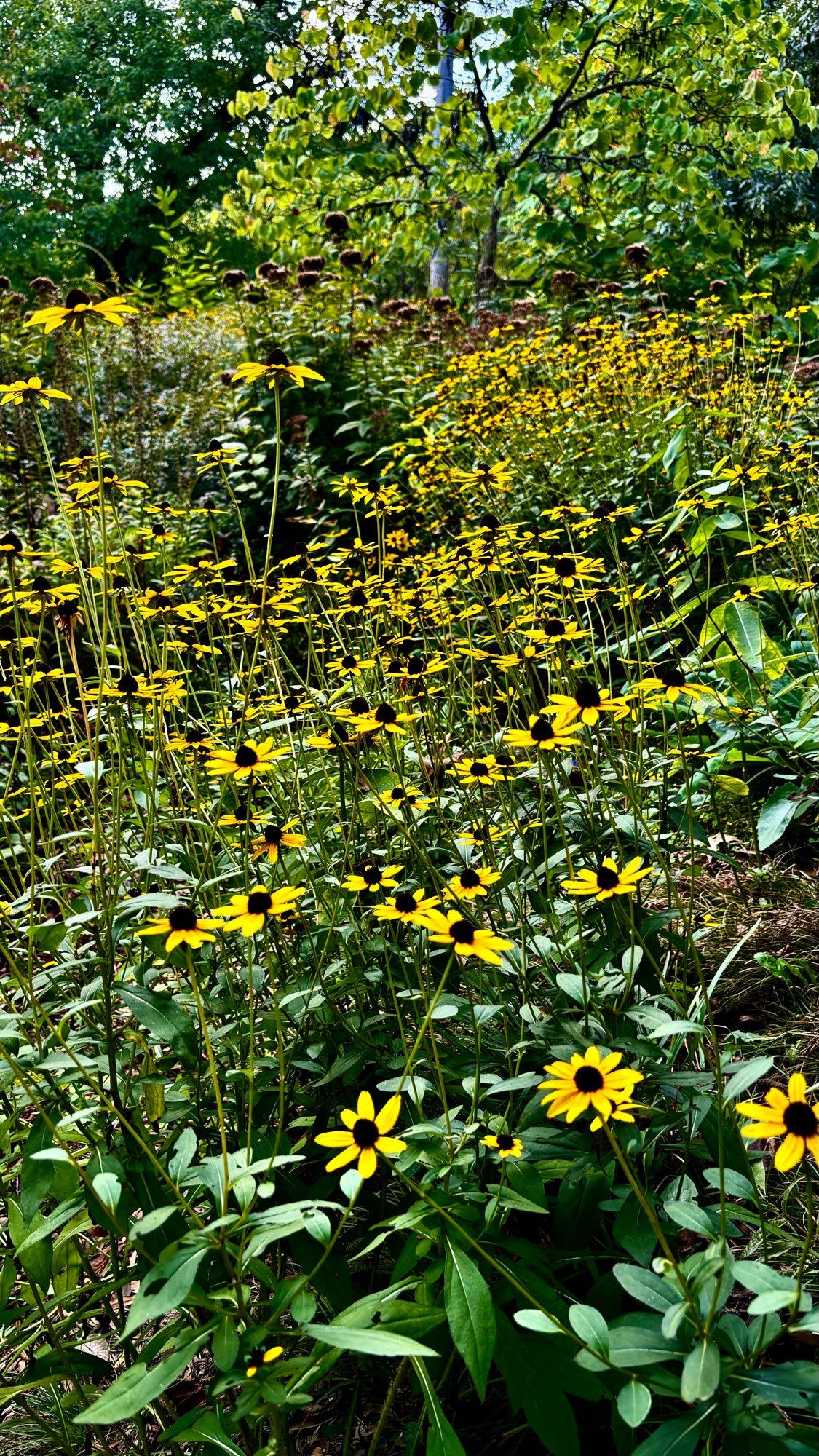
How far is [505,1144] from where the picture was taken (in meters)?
1.19

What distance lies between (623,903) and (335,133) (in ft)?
26.0

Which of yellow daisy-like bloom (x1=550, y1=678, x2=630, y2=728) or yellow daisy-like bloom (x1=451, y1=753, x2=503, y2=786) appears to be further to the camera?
yellow daisy-like bloom (x1=451, y1=753, x2=503, y2=786)

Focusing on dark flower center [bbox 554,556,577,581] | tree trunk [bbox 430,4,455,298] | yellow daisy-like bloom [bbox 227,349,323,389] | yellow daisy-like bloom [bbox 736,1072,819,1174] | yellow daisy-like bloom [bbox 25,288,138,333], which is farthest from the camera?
tree trunk [bbox 430,4,455,298]

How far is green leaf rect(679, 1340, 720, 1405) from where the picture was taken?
33.2 inches

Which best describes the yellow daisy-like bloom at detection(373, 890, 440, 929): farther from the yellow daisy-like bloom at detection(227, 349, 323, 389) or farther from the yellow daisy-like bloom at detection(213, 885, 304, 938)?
the yellow daisy-like bloom at detection(227, 349, 323, 389)

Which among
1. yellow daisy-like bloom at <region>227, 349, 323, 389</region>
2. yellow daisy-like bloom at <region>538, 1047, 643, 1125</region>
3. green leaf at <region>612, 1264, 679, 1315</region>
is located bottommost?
green leaf at <region>612, 1264, 679, 1315</region>

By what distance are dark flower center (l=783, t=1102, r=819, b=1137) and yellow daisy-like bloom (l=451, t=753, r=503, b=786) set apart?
69 cm

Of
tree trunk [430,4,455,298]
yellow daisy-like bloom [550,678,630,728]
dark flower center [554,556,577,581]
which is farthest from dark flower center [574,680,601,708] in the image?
tree trunk [430,4,455,298]

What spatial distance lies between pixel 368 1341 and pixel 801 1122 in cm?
45

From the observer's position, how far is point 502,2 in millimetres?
7523

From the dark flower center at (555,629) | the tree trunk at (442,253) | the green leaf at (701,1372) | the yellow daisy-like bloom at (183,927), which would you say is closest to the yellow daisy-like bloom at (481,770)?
the dark flower center at (555,629)

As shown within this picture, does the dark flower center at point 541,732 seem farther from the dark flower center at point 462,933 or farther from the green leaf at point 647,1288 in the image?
the green leaf at point 647,1288

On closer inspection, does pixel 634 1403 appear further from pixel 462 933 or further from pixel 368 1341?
pixel 462 933

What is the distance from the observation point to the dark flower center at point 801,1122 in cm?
84
